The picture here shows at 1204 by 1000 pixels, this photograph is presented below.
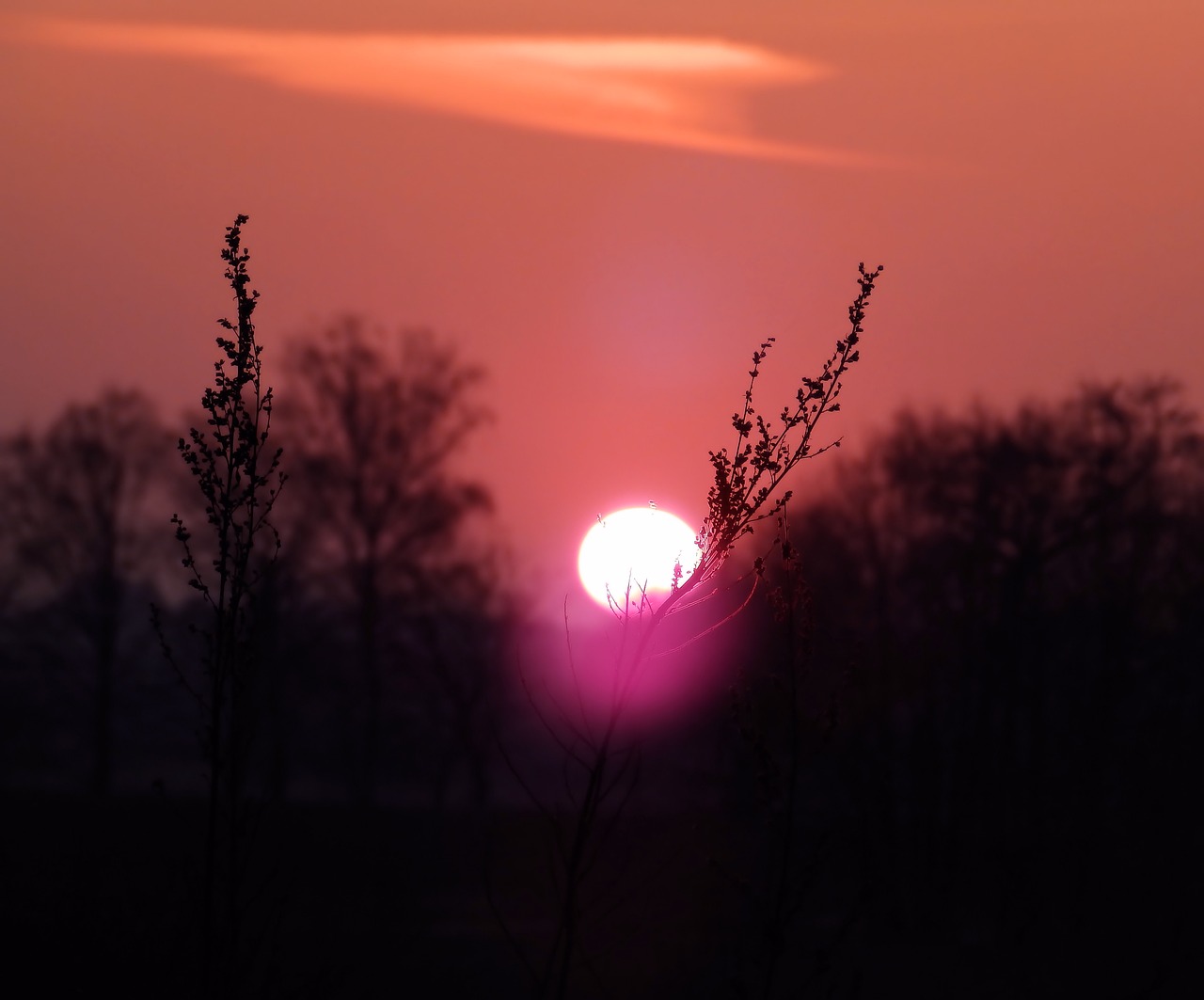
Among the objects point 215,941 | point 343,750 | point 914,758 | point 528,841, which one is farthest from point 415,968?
point 343,750

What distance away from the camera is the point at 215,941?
5680 millimetres

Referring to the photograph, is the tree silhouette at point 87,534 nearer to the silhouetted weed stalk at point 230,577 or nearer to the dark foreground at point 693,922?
the dark foreground at point 693,922

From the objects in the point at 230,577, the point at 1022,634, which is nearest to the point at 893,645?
the point at 1022,634

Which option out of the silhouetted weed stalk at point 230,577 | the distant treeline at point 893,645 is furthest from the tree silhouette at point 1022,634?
the silhouetted weed stalk at point 230,577

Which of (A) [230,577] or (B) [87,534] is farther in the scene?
(B) [87,534]

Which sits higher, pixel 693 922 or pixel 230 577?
pixel 230 577

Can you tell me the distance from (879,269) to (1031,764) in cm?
1762

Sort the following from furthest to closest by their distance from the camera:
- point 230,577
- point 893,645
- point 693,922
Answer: point 893,645 → point 693,922 → point 230,577

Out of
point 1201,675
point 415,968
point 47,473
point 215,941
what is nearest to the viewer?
point 215,941

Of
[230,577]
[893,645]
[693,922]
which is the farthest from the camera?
[893,645]

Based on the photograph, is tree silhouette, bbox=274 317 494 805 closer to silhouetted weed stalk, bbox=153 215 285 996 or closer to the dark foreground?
the dark foreground

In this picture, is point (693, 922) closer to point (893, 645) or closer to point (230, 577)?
point (893, 645)

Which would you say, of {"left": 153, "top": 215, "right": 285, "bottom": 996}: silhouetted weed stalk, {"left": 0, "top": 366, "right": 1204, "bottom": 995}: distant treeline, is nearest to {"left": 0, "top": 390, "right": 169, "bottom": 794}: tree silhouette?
{"left": 0, "top": 366, "right": 1204, "bottom": 995}: distant treeline

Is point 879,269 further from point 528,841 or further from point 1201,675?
point 528,841
